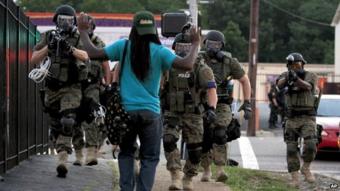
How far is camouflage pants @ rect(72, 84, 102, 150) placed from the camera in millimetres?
9031

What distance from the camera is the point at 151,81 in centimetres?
658

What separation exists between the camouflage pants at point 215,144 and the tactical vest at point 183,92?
80 cm

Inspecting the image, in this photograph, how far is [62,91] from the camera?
8.58 meters

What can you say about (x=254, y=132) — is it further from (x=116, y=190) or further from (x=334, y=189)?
(x=116, y=190)

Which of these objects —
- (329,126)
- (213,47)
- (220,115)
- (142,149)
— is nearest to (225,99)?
(220,115)

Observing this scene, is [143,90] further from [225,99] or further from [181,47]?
[225,99]

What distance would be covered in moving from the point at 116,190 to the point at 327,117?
36.2ft

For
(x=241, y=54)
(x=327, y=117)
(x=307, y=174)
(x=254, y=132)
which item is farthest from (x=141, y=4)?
(x=307, y=174)

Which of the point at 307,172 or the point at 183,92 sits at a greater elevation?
the point at 183,92

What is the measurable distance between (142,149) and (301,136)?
209 inches

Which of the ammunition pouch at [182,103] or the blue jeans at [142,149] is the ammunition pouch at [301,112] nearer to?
the ammunition pouch at [182,103]

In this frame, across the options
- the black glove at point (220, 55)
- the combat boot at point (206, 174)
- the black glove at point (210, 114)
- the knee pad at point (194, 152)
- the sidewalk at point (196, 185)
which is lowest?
the sidewalk at point (196, 185)

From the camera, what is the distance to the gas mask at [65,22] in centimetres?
848

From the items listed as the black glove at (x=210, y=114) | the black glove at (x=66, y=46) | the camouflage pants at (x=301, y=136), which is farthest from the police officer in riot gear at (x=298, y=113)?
the black glove at (x=66, y=46)
